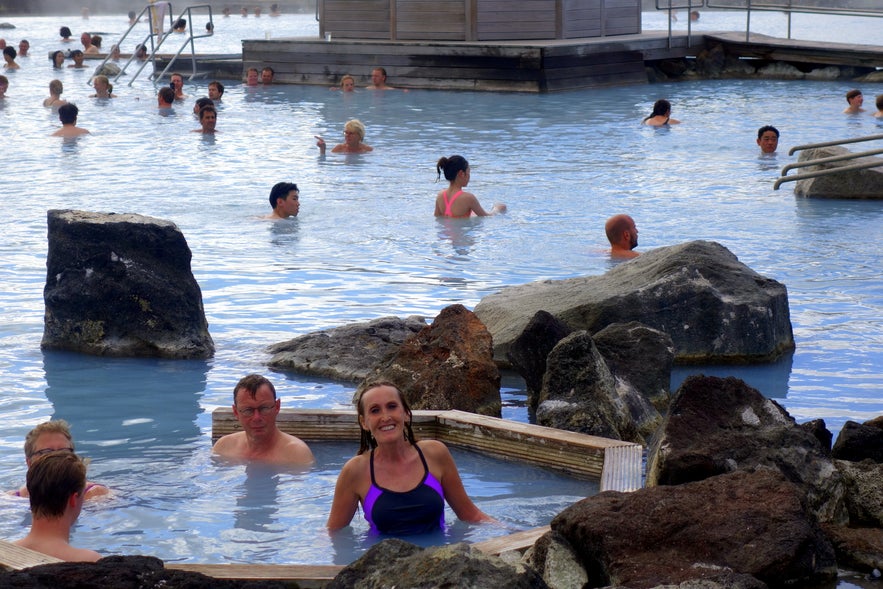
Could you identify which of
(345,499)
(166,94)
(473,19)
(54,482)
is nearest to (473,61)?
(473,19)

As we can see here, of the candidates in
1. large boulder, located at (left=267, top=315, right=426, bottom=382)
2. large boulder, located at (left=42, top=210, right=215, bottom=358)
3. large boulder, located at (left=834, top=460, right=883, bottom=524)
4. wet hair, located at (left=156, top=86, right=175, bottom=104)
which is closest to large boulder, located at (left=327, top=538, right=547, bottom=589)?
large boulder, located at (left=834, top=460, right=883, bottom=524)

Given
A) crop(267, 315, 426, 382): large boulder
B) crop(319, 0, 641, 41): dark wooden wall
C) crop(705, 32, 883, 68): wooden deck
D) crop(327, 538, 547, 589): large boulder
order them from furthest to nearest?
crop(319, 0, 641, 41): dark wooden wall
crop(705, 32, 883, 68): wooden deck
crop(267, 315, 426, 382): large boulder
crop(327, 538, 547, 589): large boulder

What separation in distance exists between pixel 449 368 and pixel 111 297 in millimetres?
2740

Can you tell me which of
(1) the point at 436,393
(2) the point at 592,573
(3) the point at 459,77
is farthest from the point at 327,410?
(3) the point at 459,77

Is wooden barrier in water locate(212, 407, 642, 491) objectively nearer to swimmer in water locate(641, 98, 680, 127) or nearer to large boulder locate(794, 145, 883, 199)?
large boulder locate(794, 145, 883, 199)

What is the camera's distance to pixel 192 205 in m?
13.9

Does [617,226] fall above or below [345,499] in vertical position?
above

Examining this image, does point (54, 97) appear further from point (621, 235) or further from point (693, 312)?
point (693, 312)

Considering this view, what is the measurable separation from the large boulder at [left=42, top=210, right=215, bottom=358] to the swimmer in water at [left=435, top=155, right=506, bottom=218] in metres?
4.92

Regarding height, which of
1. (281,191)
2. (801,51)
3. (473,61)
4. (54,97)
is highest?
(801,51)

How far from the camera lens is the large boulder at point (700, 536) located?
13.6 ft

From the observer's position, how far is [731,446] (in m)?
5.17

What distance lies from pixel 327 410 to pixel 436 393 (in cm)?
69

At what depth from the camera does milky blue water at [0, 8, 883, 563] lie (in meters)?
5.96
